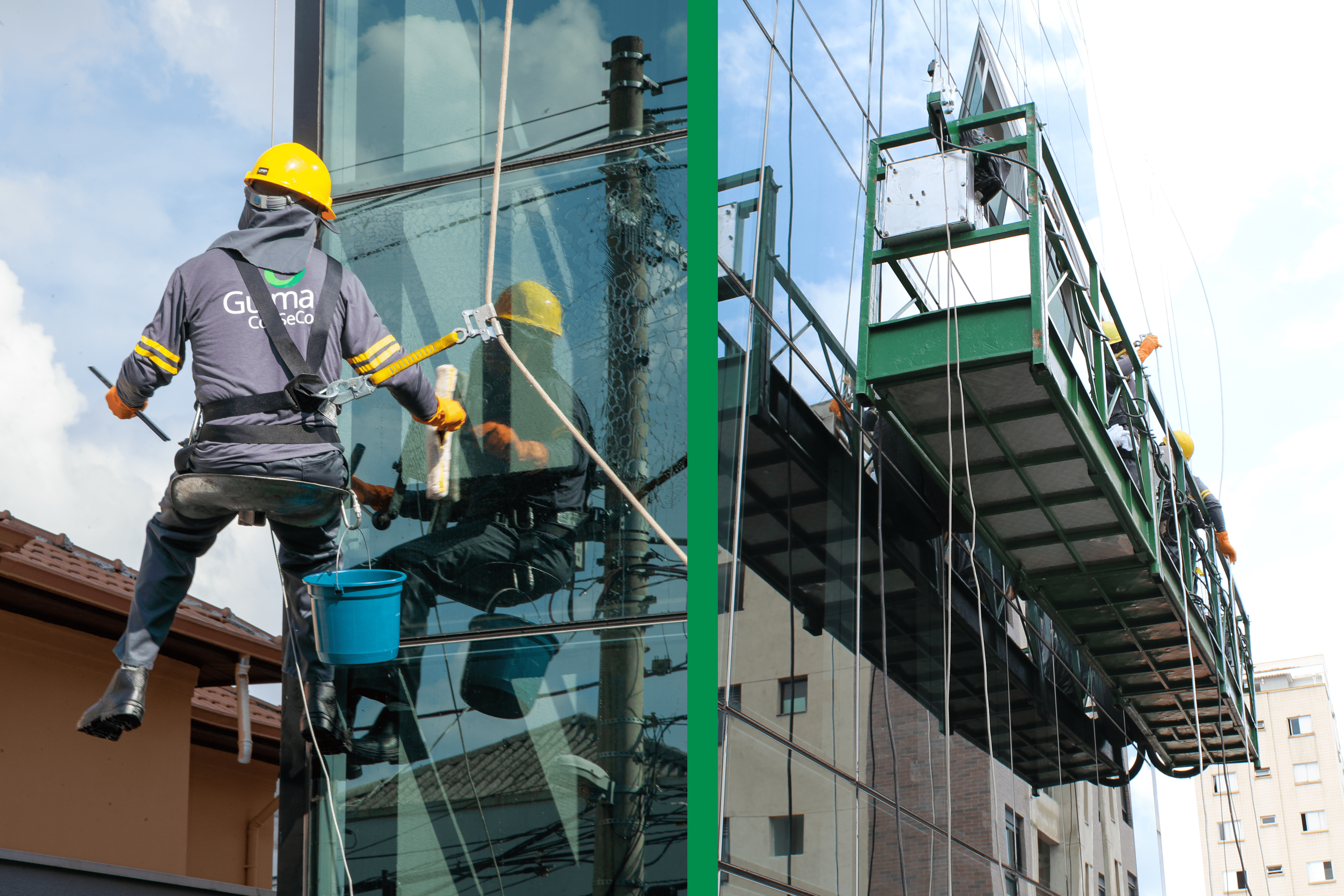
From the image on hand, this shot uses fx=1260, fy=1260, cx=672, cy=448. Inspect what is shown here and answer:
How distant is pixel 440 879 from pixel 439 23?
5.46 m

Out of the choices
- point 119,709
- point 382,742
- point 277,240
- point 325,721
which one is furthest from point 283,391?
point 382,742

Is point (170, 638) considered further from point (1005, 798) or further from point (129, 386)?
point (1005, 798)

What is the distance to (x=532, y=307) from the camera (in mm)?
7656

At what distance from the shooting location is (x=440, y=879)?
6.94m

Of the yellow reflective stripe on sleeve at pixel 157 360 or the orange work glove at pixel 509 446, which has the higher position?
the orange work glove at pixel 509 446

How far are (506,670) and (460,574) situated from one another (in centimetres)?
65

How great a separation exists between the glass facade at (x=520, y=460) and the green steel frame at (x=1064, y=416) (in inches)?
80.9

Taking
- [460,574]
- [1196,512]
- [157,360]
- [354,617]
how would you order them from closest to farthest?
[157,360]
[354,617]
[460,574]
[1196,512]

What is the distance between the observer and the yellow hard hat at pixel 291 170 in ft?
20.9

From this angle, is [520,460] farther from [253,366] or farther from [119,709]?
[119,709]

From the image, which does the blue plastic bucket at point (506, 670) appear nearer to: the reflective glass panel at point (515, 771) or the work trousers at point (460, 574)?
the reflective glass panel at point (515, 771)

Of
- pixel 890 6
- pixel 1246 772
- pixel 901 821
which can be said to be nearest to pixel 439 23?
pixel 890 6

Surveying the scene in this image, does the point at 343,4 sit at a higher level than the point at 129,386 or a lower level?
higher

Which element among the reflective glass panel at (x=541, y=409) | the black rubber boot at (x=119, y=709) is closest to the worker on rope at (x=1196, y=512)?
the reflective glass panel at (x=541, y=409)
